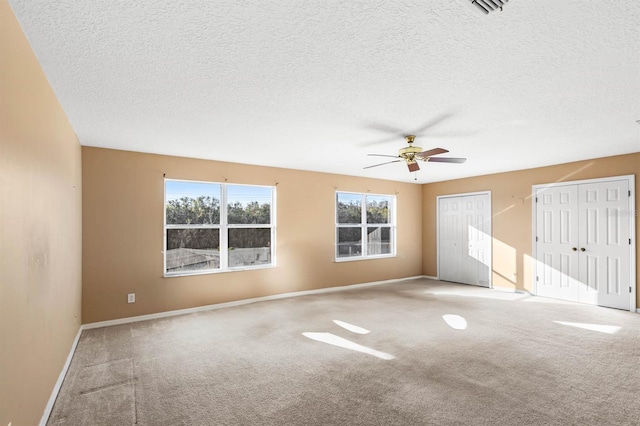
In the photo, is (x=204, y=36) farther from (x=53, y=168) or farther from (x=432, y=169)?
(x=432, y=169)

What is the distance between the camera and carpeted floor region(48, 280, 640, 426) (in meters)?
2.38

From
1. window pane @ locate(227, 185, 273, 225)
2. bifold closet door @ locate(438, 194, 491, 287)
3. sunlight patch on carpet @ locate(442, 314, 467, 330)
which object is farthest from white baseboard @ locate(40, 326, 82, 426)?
bifold closet door @ locate(438, 194, 491, 287)

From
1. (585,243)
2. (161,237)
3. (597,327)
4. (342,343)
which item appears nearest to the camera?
(342,343)

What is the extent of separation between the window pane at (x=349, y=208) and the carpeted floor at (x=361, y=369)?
2534mm

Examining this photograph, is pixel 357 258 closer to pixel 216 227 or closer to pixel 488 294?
pixel 488 294

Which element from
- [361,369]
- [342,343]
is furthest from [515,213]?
[361,369]

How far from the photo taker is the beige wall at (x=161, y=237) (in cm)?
450

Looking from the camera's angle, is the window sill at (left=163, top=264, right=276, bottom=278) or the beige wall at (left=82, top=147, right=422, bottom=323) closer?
the beige wall at (left=82, top=147, right=422, bottom=323)

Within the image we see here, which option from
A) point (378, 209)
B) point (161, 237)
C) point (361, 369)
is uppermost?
point (378, 209)

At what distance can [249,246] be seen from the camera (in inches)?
231

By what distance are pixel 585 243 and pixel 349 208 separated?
13.8ft

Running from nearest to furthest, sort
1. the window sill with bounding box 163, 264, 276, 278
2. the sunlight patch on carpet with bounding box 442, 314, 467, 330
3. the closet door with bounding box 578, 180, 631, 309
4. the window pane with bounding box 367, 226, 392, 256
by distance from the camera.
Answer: the sunlight patch on carpet with bounding box 442, 314, 467, 330 < the window sill with bounding box 163, 264, 276, 278 < the closet door with bounding box 578, 180, 631, 309 < the window pane with bounding box 367, 226, 392, 256

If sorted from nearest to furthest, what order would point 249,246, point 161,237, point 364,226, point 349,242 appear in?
point 161,237, point 249,246, point 349,242, point 364,226

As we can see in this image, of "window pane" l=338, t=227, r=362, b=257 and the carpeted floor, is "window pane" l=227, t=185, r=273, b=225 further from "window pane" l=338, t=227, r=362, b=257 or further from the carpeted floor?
"window pane" l=338, t=227, r=362, b=257
